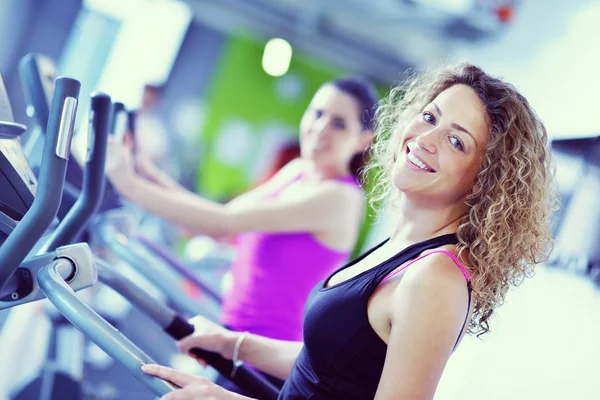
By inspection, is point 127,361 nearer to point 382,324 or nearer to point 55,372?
point 382,324

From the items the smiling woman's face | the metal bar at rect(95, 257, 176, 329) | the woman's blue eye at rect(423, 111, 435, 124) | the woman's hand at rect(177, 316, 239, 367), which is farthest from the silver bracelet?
the woman's blue eye at rect(423, 111, 435, 124)

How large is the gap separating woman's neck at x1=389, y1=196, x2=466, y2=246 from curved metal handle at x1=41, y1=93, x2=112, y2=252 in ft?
2.32

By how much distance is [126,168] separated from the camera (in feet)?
6.64

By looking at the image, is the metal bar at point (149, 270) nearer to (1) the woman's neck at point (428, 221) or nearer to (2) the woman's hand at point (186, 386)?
(2) the woman's hand at point (186, 386)

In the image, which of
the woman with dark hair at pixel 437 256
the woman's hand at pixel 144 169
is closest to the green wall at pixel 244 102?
the woman's hand at pixel 144 169

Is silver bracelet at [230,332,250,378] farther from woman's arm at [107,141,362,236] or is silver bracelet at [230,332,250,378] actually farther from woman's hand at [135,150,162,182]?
woman's hand at [135,150,162,182]

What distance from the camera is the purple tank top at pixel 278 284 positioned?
2133 mm

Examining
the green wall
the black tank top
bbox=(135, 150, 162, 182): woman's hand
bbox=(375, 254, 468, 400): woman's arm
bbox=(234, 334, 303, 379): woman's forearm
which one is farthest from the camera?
the green wall

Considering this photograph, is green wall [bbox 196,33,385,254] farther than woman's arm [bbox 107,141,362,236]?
Yes

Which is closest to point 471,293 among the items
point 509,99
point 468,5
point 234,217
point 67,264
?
point 509,99

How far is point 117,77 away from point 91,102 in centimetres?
406

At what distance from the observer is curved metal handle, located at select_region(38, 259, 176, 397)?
1.25 meters

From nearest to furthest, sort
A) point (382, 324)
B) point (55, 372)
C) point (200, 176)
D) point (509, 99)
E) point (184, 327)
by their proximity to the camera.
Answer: point (382, 324) → point (509, 99) → point (184, 327) → point (55, 372) → point (200, 176)

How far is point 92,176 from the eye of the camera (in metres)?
1.49
